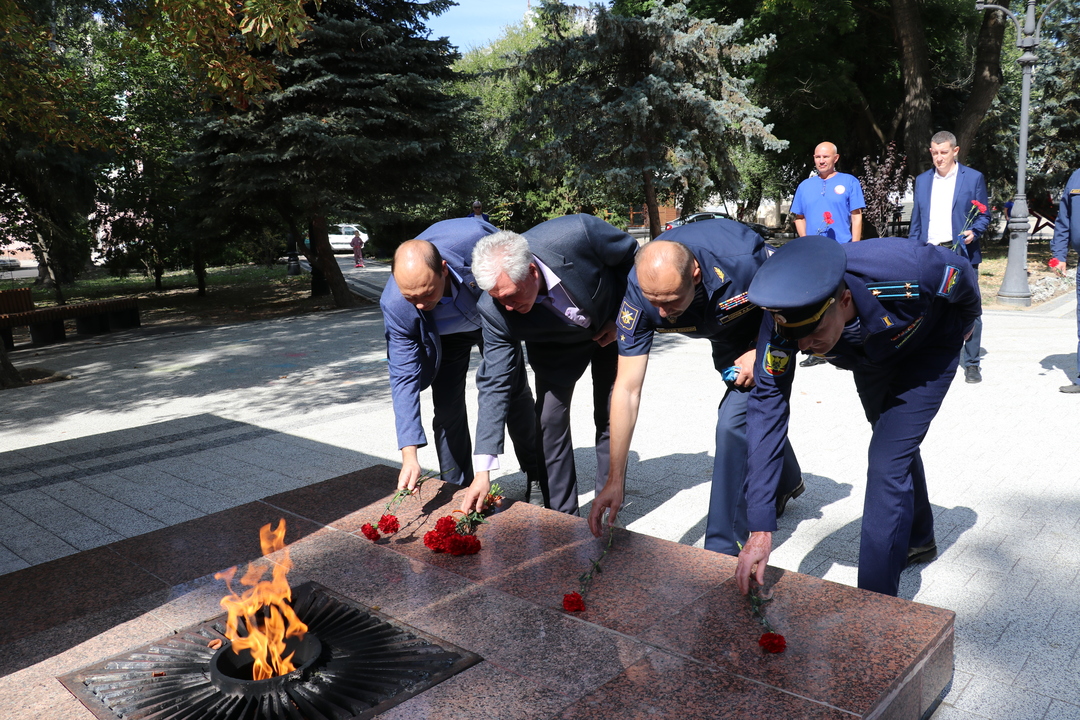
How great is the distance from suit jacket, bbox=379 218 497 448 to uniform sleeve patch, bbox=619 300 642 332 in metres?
0.93

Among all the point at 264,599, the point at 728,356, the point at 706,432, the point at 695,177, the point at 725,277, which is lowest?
the point at 706,432

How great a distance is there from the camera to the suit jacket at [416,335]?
3580mm

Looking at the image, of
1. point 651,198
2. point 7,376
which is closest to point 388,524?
point 7,376

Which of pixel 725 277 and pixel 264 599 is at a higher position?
pixel 725 277

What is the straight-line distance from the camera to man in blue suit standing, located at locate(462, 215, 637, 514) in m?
3.18

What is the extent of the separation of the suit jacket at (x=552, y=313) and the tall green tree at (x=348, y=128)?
11.0 meters

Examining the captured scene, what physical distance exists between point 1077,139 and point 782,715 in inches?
966

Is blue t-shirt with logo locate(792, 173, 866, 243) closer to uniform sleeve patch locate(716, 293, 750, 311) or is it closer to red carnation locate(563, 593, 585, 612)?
uniform sleeve patch locate(716, 293, 750, 311)

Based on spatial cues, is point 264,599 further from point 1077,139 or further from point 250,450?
point 1077,139

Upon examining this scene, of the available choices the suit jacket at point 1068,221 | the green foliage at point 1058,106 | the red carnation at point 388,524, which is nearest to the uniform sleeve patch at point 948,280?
the red carnation at point 388,524

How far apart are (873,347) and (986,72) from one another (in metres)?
16.2

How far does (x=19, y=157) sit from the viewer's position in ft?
41.2

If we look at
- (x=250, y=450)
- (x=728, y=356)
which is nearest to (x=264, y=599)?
(x=728, y=356)

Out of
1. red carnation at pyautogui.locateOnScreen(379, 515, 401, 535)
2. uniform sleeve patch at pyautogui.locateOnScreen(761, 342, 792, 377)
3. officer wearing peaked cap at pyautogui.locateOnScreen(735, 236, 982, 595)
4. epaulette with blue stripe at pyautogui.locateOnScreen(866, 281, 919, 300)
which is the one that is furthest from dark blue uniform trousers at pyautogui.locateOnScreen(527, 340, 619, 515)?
epaulette with blue stripe at pyautogui.locateOnScreen(866, 281, 919, 300)
